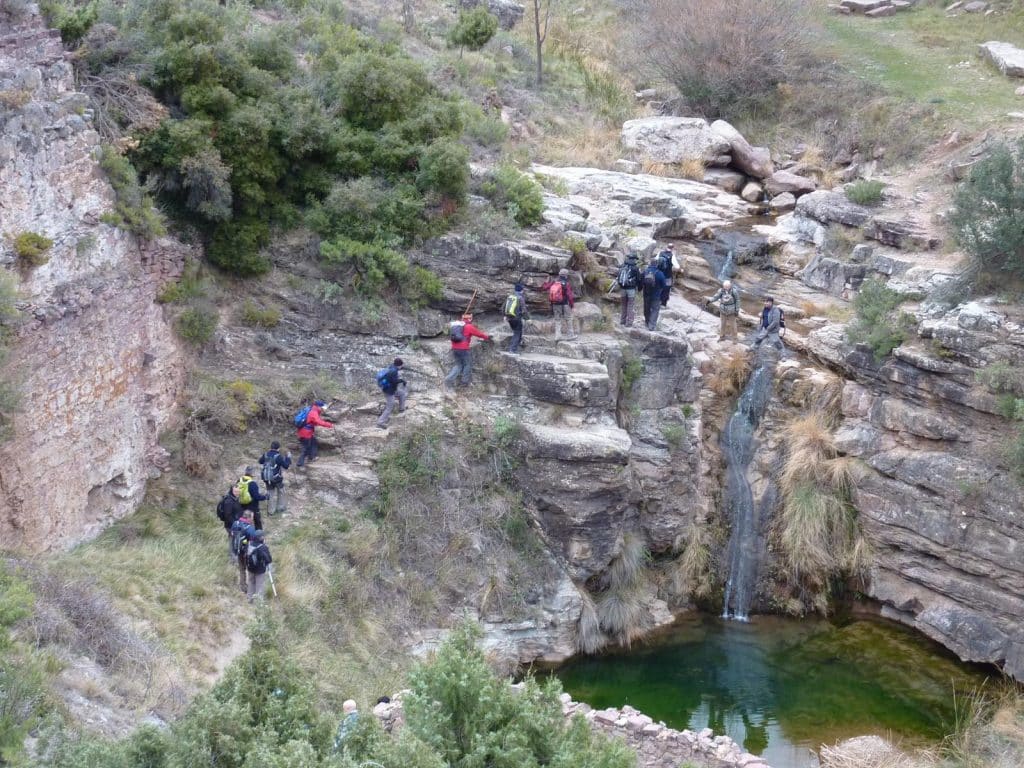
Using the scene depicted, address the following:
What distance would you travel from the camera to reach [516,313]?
60.7 ft

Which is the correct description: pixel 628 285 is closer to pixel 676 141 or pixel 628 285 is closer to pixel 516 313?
pixel 516 313

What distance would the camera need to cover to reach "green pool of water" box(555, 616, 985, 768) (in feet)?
52.9

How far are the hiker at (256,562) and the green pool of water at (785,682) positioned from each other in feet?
18.3

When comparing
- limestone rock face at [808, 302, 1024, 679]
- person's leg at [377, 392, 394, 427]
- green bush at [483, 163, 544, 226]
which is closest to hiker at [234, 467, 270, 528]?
person's leg at [377, 392, 394, 427]

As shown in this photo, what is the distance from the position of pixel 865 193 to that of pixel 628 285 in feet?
25.4

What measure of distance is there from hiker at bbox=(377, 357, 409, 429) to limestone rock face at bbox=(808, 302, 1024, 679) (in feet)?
26.7

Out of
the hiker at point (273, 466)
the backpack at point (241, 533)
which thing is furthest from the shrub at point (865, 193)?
the backpack at point (241, 533)

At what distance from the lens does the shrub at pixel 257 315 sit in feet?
62.5

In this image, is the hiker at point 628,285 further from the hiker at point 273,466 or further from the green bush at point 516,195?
the hiker at point 273,466

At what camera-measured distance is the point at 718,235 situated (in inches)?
946

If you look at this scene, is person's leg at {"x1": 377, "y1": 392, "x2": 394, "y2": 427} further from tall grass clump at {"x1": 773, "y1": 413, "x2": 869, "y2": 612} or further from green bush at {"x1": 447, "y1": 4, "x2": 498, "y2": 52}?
green bush at {"x1": 447, "y1": 4, "x2": 498, "y2": 52}

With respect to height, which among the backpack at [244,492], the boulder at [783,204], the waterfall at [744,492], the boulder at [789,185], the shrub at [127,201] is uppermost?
the shrub at [127,201]

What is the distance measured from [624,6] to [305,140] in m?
22.2

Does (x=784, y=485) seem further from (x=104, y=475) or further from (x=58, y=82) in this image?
(x=58, y=82)
